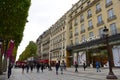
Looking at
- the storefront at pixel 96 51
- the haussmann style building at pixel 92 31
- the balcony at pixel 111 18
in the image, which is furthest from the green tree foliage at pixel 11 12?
the balcony at pixel 111 18

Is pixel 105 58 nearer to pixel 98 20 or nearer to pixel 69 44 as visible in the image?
pixel 98 20

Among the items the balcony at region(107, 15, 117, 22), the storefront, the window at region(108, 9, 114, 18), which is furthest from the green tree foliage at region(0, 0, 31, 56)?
the window at region(108, 9, 114, 18)

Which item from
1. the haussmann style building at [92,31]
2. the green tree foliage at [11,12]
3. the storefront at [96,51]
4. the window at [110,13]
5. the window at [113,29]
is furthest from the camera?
the window at [110,13]

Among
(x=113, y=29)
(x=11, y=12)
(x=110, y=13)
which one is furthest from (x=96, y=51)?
(x=11, y=12)

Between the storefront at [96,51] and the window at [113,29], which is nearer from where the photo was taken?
the storefront at [96,51]

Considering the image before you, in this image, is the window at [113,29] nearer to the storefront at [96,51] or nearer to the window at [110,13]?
the storefront at [96,51]

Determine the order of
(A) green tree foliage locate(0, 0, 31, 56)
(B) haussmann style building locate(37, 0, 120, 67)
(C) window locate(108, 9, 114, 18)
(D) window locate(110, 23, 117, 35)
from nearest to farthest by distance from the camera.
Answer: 1. (A) green tree foliage locate(0, 0, 31, 56)
2. (D) window locate(110, 23, 117, 35)
3. (B) haussmann style building locate(37, 0, 120, 67)
4. (C) window locate(108, 9, 114, 18)

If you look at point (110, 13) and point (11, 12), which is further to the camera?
point (110, 13)

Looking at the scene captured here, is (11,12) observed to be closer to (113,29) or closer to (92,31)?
(113,29)

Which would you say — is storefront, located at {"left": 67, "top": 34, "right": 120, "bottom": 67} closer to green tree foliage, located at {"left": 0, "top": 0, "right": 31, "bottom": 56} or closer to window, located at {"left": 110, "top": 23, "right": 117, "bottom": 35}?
window, located at {"left": 110, "top": 23, "right": 117, "bottom": 35}

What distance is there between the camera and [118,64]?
106 feet

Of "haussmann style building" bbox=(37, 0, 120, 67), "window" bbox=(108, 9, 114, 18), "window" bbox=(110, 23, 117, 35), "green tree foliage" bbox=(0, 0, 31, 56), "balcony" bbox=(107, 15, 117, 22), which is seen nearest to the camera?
"green tree foliage" bbox=(0, 0, 31, 56)

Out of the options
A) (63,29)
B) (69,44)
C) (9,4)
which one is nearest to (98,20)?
(69,44)

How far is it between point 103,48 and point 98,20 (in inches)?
258
